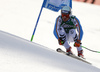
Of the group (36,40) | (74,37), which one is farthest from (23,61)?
(36,40)

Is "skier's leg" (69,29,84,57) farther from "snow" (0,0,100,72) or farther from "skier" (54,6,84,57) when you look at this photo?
"snow" (0,0,100,72)

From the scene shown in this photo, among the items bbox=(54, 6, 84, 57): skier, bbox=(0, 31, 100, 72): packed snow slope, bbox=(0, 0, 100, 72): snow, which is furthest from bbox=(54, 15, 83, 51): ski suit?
bbox=(0, 31, 100, 72): packed snow slope

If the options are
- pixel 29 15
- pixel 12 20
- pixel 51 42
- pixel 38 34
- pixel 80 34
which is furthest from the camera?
pixel 29 15

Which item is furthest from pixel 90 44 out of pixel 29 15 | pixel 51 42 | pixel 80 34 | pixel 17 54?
pixel 17 54

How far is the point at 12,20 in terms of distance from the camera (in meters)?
10.9

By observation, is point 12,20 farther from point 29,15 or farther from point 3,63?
point 3,63

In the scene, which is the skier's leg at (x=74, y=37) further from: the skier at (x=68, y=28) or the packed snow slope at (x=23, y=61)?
the packed snow slope at (x=23, y=61)

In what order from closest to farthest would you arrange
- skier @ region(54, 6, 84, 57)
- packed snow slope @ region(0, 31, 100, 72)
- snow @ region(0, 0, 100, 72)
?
packed snow slope @ region(0, 31, 100, 72) < snow @ region(0, 0, 100, 72) < skier @ region(54, 6, 84, 57)

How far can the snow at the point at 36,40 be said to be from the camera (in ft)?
9.11

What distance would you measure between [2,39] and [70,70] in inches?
37.8

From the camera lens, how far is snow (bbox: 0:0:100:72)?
2777mm

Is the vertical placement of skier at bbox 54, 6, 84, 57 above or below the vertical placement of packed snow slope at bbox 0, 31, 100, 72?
above

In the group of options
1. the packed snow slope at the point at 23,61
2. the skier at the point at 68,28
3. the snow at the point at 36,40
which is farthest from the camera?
the skier at the point at 68,28

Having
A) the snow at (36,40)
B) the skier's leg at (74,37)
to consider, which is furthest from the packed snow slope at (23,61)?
the skier's leg at (74,37)
